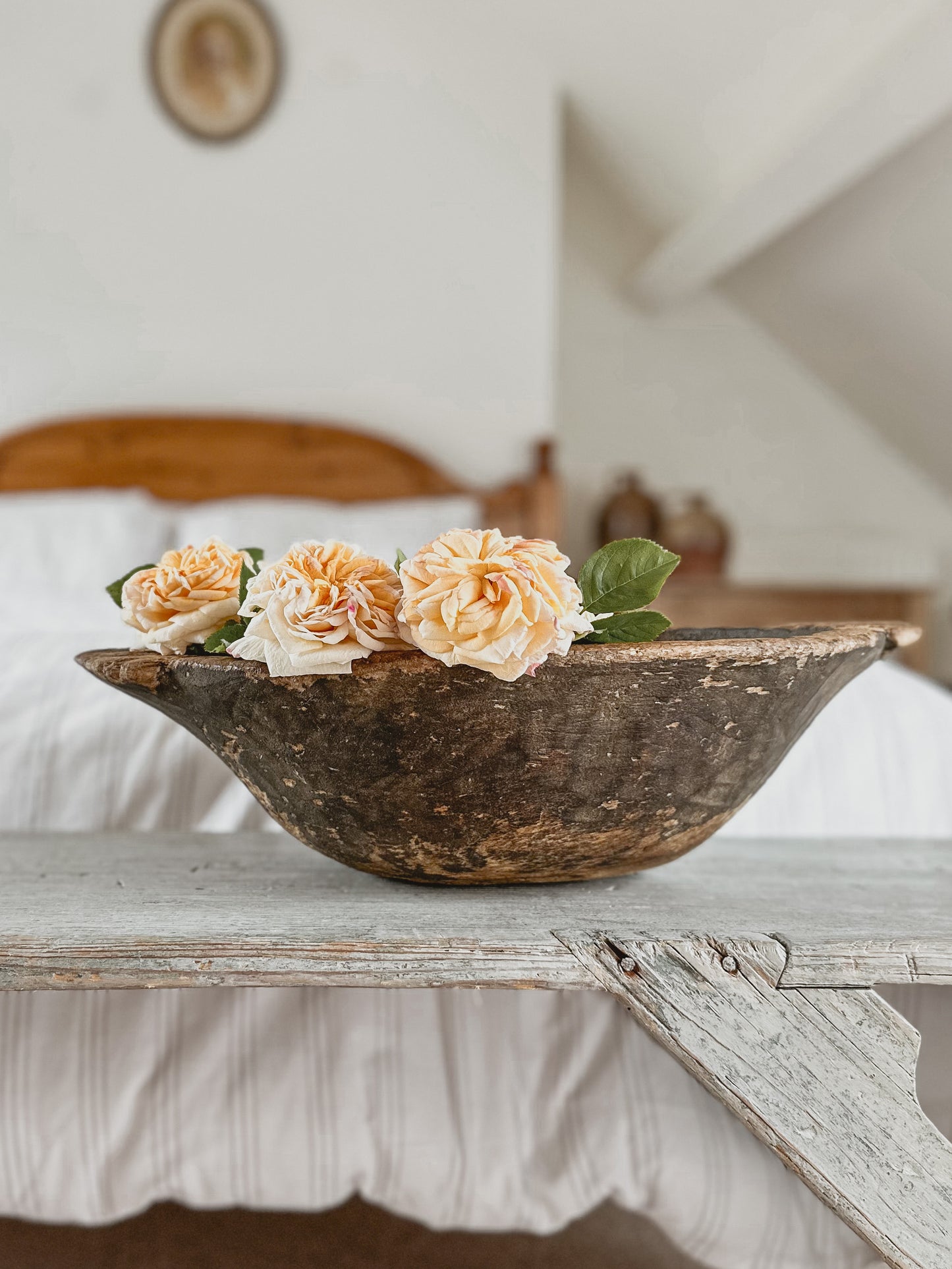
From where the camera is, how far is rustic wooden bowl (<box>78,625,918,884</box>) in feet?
2.08

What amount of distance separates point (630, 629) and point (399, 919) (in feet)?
0.73

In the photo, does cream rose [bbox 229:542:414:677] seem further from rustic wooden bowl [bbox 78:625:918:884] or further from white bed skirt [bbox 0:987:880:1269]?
white bed skirt [bbox 0:987:880:1269]

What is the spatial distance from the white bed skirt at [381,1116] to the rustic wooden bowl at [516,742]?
31 cm

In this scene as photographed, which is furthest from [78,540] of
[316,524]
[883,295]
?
[883,295]

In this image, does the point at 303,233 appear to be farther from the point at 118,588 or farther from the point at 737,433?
the point at 118,588

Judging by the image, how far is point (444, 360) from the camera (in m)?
3.17

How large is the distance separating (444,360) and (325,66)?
36.6 inches

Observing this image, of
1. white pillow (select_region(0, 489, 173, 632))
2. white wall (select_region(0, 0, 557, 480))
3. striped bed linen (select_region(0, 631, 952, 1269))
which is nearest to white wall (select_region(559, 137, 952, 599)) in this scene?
white wall (select_region(0, 0, 557, 480))

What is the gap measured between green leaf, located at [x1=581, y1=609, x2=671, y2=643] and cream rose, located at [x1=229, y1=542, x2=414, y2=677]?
0.13 metres

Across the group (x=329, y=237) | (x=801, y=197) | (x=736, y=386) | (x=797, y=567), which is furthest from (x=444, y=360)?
(x=797, y=567)

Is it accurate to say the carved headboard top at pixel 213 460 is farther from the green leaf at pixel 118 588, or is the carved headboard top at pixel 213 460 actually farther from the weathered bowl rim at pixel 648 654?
the weathered bowl rim at pixel 648 654

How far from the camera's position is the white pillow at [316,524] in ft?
8.49

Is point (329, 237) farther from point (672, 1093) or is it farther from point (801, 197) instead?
point (672, 1093)

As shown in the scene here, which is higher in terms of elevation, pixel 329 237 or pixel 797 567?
pixel 329 237
